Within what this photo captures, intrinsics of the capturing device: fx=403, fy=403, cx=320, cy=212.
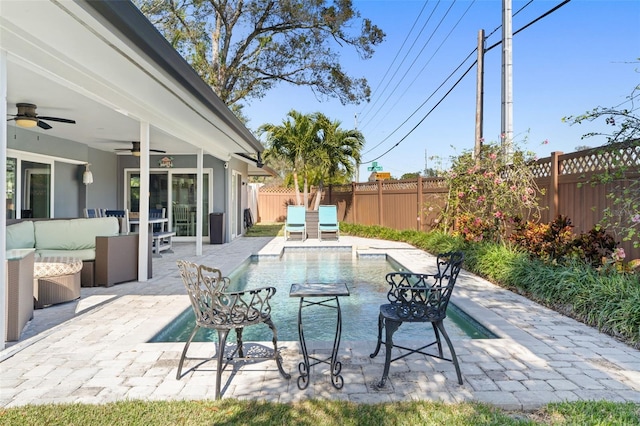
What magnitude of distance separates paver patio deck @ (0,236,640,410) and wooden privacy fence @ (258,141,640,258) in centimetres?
200

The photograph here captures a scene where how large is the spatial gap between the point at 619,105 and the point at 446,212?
19.8 feet

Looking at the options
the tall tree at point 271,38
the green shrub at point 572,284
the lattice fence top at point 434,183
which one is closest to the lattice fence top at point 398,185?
the lattice fence top at point 434,183

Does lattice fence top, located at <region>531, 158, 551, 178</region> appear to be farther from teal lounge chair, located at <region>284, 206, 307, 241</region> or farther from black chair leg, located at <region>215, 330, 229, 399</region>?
teal lounge chair, located at <region>284, 206, 307, 241</region>

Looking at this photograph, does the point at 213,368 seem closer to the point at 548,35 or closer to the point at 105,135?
the point at 105,135

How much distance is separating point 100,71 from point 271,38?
40.3 feet

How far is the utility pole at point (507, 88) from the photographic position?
7664 mm

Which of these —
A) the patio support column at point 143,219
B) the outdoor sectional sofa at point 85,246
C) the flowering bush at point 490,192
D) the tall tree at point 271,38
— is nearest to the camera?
the outdoor sectional sofa at point 85,246

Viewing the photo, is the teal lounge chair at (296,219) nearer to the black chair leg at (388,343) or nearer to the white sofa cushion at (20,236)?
the white sofa cushion at (20,236)

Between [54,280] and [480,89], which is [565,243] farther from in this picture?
[54,280]

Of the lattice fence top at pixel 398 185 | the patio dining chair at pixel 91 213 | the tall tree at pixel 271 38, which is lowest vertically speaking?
the patio dining chair at pixel 91 213

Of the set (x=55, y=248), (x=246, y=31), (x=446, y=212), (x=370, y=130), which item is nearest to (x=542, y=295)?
(x=446, y=212)

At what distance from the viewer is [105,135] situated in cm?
822

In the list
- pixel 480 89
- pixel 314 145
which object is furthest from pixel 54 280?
pixel 314 145

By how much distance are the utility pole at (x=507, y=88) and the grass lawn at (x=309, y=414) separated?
20.0 ft
